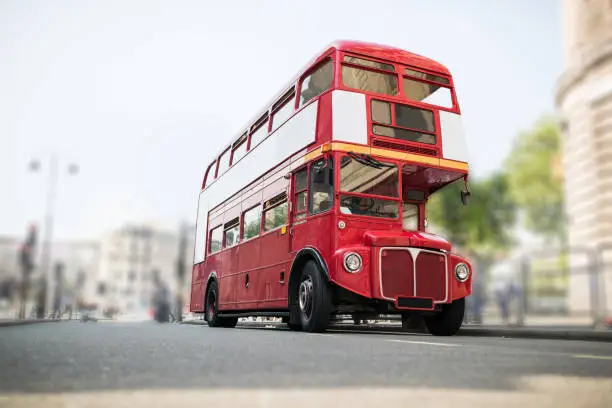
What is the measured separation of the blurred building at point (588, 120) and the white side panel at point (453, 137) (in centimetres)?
1831

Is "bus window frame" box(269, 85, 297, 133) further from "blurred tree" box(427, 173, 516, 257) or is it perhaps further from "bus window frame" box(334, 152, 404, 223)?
"blurred tree" box(427, 173, 516, 257)

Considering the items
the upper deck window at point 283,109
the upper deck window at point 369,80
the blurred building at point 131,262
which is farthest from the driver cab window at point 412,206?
the blurred building at point 131,262

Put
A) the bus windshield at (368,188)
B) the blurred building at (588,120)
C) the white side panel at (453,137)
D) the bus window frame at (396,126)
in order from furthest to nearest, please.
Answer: the blurred building at (588,120)
the white side panel at (453,137)
the bus window frame at (396,126)
the bus windshield at (368,188)

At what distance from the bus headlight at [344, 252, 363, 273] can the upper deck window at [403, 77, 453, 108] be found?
2812mm

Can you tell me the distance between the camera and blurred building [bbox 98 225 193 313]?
109m

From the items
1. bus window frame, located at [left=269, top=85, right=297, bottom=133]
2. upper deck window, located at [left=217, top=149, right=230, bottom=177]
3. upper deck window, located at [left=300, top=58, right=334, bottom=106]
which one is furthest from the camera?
upper deck window, located at [left=217, top=149, right=230, bottom=177]

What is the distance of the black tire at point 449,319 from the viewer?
1058 cm

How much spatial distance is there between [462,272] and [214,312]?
6774 mm

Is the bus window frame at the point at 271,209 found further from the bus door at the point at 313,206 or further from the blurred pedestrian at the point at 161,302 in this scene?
the blurred pedestrian at the point at 161,302

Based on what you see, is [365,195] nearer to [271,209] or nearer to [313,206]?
[313,206]

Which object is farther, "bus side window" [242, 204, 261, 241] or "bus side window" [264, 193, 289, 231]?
"bus side window" [242, 204, 261, 241]

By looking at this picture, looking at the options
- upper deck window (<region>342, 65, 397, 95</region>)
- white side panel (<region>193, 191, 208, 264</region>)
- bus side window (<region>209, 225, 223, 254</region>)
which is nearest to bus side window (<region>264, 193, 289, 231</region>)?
upper deck window (<region>342, 65, 397, 95</region>)

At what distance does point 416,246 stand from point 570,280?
795 centimetres

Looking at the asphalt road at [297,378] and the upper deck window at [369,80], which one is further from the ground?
the upper deck window at [369,80]
